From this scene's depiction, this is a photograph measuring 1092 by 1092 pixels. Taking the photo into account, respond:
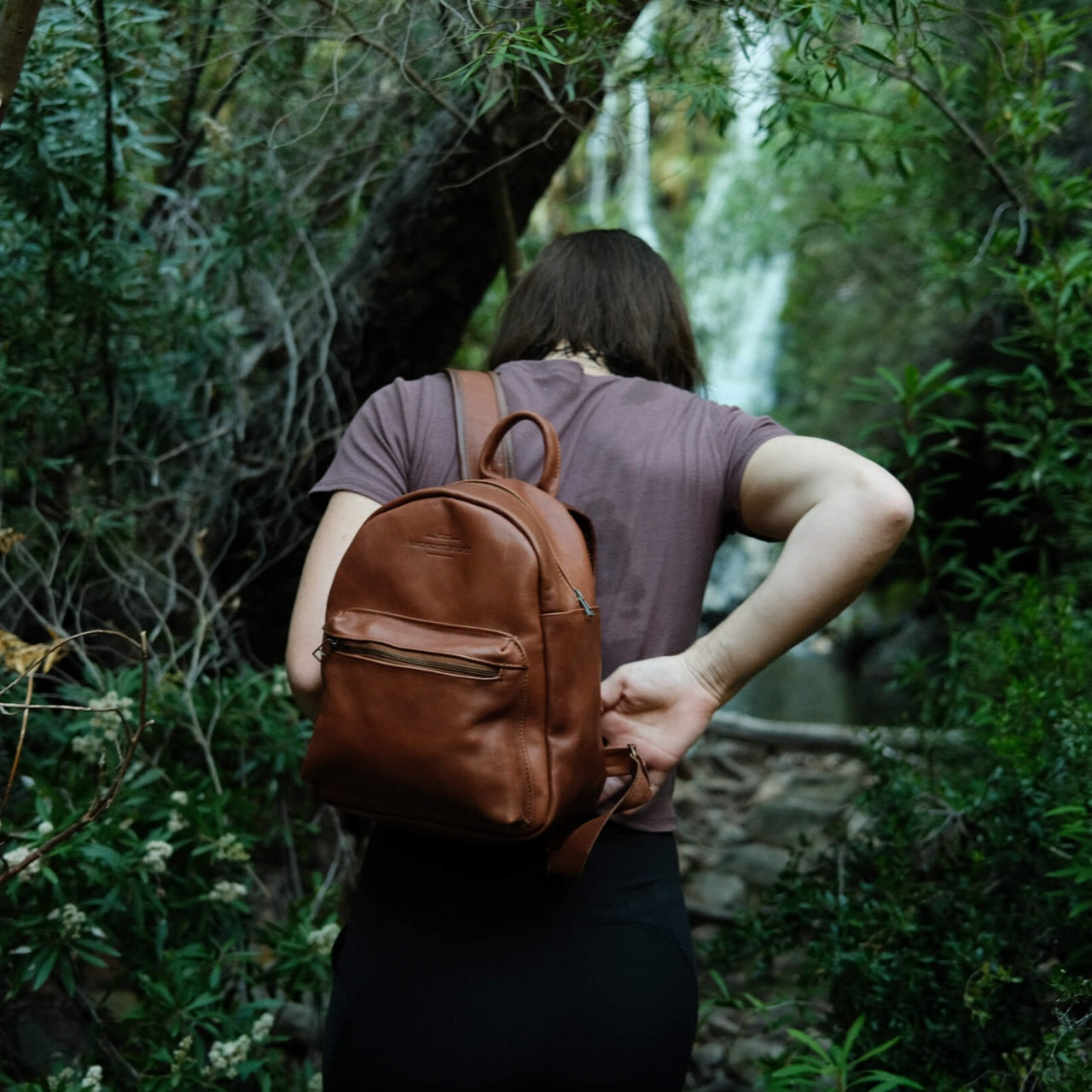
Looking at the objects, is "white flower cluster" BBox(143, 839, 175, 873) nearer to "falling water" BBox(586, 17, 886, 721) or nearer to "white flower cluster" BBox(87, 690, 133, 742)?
"white flower cluster" BBox(87, 690, 133, 742)

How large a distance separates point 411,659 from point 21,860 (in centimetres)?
118

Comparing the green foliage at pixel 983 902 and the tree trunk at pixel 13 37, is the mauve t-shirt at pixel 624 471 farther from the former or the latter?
the green foliage at pixel 983 902

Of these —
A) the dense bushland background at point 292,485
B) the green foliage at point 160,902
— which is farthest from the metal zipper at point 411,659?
the green foliage at point 160,902

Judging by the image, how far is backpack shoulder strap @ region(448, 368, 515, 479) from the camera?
1485 millimetres

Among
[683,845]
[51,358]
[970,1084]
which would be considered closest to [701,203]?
[683,845]

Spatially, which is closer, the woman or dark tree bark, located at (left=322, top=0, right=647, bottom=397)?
the woman

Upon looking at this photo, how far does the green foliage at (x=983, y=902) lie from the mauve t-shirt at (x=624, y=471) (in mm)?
949

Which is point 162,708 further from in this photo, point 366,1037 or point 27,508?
point 366,1037

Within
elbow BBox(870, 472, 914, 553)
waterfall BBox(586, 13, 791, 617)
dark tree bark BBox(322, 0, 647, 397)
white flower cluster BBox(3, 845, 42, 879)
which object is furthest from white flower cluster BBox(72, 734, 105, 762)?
waterfall BBox(586, 13, 791, 617)

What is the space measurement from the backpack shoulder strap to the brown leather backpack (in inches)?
5.0

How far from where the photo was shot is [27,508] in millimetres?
2904

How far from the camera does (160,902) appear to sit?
230cm

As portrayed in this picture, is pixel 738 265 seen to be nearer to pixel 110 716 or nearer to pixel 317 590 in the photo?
pixel 110 716

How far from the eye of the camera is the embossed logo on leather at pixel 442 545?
1276 mm
